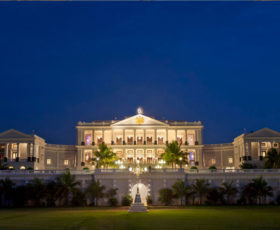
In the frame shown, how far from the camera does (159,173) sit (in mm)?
57312

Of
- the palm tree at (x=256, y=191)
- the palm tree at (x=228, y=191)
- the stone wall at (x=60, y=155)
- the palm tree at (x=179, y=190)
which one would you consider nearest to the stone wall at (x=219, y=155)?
the stone wall at (x=60, y=155)

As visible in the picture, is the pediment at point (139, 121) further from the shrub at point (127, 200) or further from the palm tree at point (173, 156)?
the shrub at point (127, 200)

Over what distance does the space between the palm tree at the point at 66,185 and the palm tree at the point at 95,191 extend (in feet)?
6.69

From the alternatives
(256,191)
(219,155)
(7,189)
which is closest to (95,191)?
(7,189)

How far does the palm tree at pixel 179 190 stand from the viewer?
5572cm

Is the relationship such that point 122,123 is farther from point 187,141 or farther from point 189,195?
point 189,195

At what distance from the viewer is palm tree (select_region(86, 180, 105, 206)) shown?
55906mm

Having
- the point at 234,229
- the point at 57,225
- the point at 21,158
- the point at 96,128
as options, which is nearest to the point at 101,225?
the point at 57,225

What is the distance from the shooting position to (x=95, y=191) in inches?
2200

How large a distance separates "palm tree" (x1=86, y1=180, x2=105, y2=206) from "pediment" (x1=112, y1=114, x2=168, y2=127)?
46.8 m

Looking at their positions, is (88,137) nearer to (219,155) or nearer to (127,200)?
(219,155)

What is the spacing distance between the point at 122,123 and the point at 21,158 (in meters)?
27.7

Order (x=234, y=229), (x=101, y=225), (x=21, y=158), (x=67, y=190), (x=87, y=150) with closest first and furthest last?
1. (x=234, y=229)
2. (x=101, y=225)
3. (x=67, y=190)
4. (x=21, y=158)
5. (x=87, y=150)

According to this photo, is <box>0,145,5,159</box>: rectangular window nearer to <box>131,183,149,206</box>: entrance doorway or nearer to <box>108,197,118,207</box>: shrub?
<box>108,197,118,207</box>: shrub
